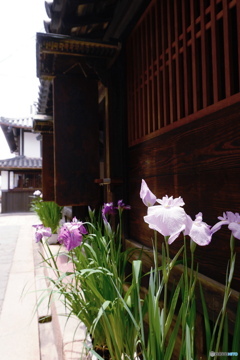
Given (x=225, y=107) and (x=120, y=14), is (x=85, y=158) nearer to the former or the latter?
(x=120, y=14)

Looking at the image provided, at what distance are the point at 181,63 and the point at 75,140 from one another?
62.2 inches

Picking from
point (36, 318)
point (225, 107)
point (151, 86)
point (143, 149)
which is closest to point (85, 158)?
point (143, 149)

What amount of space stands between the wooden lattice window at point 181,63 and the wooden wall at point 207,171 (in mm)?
91

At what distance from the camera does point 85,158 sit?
315cm

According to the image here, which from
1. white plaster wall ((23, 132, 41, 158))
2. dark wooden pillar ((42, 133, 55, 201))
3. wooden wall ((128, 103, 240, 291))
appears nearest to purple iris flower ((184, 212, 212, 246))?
wooden wall ((128, 103, 240, 291))

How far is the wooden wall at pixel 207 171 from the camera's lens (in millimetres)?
1397

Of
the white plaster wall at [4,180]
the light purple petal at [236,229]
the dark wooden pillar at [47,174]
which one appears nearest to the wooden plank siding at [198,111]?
the light purple petal at [236,229]

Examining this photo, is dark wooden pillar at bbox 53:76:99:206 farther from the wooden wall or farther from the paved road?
the paved road

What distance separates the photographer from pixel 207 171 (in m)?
1.58

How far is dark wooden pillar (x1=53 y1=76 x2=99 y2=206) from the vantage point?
3.03 metres

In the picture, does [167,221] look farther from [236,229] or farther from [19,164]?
[19,164]

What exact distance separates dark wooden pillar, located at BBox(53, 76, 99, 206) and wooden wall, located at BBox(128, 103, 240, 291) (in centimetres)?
114

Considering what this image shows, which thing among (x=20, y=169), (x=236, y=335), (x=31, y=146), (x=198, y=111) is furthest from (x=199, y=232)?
(x=31, y=146)

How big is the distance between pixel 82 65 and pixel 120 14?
2.48 ft
